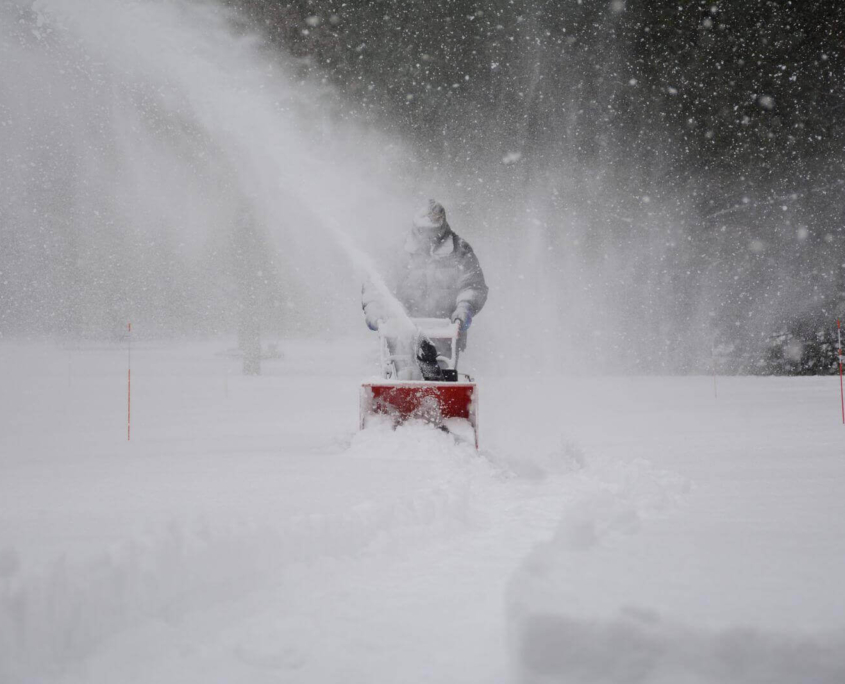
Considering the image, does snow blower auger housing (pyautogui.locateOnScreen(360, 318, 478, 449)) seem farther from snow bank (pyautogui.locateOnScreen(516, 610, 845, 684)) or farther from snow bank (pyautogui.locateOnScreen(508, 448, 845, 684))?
snow bank (pyautogui.locateOnScreen(516, 610, 845, 684))

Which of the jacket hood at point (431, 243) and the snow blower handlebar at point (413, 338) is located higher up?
the jacket hood at point (431, 243)

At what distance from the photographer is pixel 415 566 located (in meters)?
2.84

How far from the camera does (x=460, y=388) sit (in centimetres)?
567

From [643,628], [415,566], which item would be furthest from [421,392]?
[643,628]

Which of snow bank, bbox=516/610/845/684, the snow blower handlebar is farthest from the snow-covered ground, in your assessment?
the snow blower handlebar

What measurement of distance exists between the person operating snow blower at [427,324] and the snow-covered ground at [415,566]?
16.1 inches

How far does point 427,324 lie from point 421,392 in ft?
3.42

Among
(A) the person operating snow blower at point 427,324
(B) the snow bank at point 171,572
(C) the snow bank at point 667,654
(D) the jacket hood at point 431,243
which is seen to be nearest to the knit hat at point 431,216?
(A) the person operating snow blower at point 427,324

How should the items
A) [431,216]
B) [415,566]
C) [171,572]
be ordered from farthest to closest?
[431,216], [415,566], [171,572]

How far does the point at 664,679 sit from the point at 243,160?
2008 cm

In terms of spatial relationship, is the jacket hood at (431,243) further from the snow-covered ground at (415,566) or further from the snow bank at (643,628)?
the snow bank at (643,628)

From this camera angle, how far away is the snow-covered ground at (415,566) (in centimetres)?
195

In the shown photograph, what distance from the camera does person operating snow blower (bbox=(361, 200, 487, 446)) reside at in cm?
570

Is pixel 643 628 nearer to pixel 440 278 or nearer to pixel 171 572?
pixel 171 572
